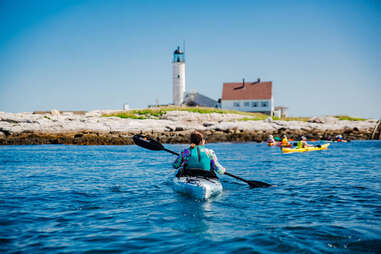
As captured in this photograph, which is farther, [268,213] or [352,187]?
[352,187]

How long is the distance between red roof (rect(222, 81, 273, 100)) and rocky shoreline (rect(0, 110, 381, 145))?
1625cm

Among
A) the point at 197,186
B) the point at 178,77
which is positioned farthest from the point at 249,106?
the point at 197,186

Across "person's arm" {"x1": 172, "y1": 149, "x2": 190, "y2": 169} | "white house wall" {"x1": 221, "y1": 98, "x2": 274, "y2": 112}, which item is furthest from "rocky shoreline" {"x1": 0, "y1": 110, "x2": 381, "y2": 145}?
"person's arm" {"x1": 172, "y1": 149, "x2": 190, "y2": 169}

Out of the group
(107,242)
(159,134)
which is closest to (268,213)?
(107,242)

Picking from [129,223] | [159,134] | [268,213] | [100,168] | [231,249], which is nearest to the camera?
[231,249]

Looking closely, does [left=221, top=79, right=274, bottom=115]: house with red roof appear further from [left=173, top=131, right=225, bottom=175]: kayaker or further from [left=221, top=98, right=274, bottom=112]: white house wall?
[left=173, top=131, right=225, bottom=175]: kayaker

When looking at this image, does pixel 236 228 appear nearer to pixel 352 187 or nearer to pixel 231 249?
pixel 231 249

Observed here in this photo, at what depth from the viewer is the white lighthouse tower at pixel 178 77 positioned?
68.8m

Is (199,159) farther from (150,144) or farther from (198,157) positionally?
(150,144)

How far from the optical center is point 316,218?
7.07 meters

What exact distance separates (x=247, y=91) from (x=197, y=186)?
5910 cm

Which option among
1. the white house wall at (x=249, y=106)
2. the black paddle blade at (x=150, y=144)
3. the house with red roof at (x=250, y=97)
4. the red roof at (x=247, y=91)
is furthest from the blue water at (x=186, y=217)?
the red roof at (x=247, y=91)

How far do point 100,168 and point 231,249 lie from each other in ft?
40.5

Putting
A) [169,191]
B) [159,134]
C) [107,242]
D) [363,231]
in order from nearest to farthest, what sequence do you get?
1. [107,242]
2. [363,231]
3. [169,191]
4. [159,134]
